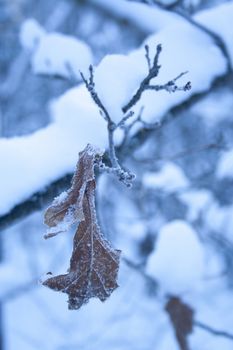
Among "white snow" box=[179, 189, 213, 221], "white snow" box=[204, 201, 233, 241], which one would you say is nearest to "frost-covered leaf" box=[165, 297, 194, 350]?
"white snow" box=[179, 189, 213, 221]

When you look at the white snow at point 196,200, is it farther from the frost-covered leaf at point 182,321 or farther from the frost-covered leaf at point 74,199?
the frost-covered leaf at point 74,199

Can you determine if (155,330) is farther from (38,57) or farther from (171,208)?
(38,57)

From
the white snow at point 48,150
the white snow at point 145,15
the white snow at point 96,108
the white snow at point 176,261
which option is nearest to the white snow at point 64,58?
the white snow at point 145,15

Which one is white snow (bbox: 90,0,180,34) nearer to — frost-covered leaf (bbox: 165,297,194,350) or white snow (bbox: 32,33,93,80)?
white snow (bbox: 32,33,93,80)

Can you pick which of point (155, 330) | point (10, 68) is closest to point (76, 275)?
point (155, 330)

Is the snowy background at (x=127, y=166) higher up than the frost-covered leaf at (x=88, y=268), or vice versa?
the snowy background at (x=127, y=166)

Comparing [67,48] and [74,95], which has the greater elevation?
[67,48]
